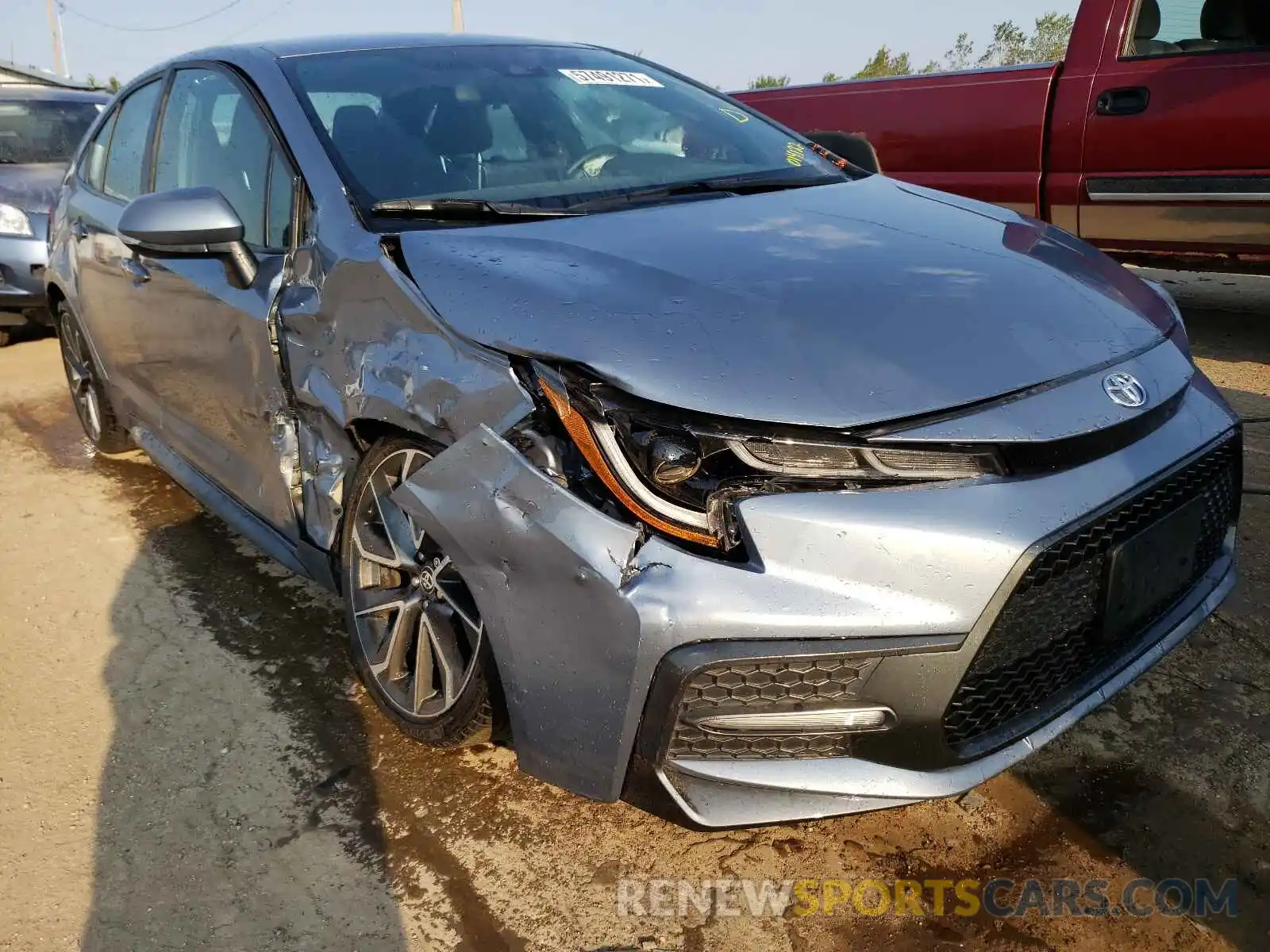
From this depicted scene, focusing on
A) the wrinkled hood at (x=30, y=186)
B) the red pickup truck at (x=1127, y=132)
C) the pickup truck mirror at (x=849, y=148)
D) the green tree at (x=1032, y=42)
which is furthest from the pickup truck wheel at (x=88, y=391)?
the green tree at (x=1032, y=42)

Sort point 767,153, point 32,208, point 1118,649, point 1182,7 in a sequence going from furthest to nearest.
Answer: point 32,208 → point 1182,7 → point 767,153 → point 1118,649

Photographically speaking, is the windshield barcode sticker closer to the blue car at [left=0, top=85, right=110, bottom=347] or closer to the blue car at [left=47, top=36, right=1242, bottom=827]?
the blue car at [left=47, top=36, right=1242, bottom=827]

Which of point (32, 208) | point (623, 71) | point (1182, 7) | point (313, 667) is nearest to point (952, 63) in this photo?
point (1182, 7)

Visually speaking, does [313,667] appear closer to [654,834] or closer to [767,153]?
[654,834]

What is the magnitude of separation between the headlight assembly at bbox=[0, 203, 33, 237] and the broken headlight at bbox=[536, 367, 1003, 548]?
257 inches

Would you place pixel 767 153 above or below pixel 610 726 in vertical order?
above

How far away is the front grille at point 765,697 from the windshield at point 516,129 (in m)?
1.30

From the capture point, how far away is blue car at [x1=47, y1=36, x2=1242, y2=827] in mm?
1633

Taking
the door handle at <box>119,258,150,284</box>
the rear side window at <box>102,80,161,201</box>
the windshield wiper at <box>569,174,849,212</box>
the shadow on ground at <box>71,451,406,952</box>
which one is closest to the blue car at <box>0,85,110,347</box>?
the rear side window at <box>102,80,161,201</box>

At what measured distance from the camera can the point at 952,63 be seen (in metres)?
21.5

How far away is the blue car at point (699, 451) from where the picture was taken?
1.63m

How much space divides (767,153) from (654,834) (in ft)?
6.35

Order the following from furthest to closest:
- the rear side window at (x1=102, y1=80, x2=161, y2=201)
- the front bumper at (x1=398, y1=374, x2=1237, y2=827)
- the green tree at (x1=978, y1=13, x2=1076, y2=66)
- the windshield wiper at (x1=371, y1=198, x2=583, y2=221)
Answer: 1. the green tree at (x1=978, y1=13, x2=1076, y2=66)
2. the rear side window at (x1=102, y1=80, x2=161, y2=201)
3. the windshield wiper at (x1=371, y1=198, x2=583, y2=221)
4. the front bumper at (x1=398, y1=374, x2=1237, y2=827)

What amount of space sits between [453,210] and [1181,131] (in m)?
4.04
